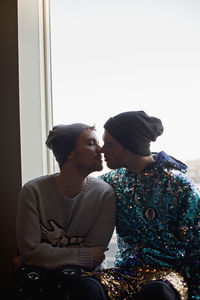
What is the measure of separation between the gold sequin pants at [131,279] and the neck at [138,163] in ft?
1.31

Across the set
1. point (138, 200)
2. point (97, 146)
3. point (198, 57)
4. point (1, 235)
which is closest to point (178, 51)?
point (198, 57)

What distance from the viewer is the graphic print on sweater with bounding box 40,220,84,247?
151 cm

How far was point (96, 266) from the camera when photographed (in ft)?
4.92

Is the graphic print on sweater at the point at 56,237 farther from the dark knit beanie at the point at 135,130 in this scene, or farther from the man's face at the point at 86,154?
the dark knit beanie at the point at 135,130

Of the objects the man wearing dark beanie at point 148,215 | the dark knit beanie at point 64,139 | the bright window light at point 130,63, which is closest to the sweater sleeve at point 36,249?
the man wearing dark beanie at point 148,215

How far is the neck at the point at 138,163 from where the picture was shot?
1553 millimetres

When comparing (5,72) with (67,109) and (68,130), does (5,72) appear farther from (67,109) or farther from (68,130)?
(68,130)

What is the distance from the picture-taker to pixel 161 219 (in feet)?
4.83

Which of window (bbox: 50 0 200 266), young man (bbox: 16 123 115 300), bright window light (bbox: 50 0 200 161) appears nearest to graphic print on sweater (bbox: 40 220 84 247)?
young man (bbox: 16 123 115 300)

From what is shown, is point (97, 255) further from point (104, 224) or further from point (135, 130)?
point (135, 130)

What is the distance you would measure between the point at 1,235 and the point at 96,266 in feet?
2.38

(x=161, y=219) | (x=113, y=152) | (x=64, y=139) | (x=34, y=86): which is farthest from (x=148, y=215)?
(x=34, y=86)

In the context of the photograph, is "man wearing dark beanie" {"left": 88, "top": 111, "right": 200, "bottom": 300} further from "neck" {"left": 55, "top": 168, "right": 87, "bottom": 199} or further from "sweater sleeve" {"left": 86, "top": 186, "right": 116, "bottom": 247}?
"neck" {"left": 55, "top": 168, "right": 87, "bottom": 199}

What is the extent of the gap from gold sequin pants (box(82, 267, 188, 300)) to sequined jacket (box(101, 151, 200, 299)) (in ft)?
0.19
